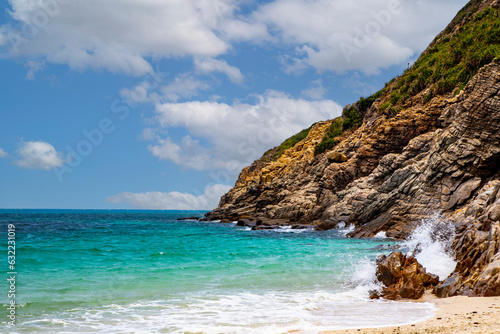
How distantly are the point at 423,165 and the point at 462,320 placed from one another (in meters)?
33.1

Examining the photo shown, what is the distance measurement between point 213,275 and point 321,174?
4345cm

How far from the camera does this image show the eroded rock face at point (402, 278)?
12.9 m

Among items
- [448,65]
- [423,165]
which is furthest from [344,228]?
[448,65]

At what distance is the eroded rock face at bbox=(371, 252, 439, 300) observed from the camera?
12852mm

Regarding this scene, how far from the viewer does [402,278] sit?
13.6 metres

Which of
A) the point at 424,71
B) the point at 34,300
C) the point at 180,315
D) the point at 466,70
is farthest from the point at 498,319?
the point at 424,71

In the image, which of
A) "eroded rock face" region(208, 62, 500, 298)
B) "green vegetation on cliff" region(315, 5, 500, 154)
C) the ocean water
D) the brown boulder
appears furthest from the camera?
the brown boulder

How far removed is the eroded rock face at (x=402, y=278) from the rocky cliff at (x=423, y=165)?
0.80 m

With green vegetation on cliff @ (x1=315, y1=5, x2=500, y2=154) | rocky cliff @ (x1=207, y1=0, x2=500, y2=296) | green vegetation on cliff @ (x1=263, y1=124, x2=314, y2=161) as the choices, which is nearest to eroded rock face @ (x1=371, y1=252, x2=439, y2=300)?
rocky cliff @ (x1=207, y1=0, x2=500, y2=296)

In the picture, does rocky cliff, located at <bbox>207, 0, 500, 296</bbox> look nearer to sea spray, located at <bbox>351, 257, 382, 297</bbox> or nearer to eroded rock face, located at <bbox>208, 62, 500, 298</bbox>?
eroded rock face, located at <bbox>208, 62, 500, 298</bbox>

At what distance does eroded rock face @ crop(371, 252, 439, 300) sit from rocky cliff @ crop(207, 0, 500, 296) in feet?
2.63

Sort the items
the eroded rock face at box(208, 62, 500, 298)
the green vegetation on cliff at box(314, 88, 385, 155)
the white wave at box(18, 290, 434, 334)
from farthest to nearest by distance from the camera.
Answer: the green vegetation on cliff at box(314, 88, 385, 155)
the eroded rock face at box(208, 62, 500, 298)
the white wave at box(18, 290, 434, 334)

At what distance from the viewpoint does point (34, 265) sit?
20.8 meters

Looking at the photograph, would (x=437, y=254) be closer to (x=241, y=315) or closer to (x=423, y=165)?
(x=241, y=315)
